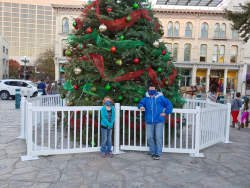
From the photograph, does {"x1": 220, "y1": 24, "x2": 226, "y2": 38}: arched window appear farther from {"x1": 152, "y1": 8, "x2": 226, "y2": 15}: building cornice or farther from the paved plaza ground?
the paved plaza ground

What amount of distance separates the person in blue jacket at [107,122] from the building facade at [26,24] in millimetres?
82736

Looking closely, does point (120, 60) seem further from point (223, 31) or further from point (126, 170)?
point (223, 31)

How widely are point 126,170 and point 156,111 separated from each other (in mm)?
1346

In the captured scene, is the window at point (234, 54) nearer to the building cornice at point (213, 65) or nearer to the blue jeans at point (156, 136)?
the building cornice at point (213, 65)

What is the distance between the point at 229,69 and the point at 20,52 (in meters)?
76.3

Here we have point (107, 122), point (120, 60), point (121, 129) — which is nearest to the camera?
point (107, 122)

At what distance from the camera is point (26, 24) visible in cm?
8281

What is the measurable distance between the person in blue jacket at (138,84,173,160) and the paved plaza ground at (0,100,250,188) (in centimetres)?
38

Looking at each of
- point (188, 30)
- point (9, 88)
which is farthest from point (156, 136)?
point (188, 30)

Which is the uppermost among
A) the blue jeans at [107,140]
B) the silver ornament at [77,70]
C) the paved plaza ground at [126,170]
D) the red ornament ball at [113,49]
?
the red ornament ball at [113,49]

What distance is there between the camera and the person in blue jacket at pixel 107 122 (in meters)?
4.52

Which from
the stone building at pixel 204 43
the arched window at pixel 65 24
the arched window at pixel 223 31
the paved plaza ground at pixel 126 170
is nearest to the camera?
the paved plaza ground at pixel 126 170

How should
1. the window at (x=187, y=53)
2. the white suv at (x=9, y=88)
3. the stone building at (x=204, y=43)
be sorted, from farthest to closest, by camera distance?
1. the window at (x=187, y=53)
2. the stone building at (x=204, y=43)
3. the white suv at (x=9, y=88)

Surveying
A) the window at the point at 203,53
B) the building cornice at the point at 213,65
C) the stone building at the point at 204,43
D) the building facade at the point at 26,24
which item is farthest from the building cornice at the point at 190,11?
the building facade at the point at 26,24
